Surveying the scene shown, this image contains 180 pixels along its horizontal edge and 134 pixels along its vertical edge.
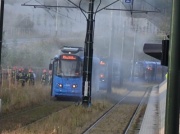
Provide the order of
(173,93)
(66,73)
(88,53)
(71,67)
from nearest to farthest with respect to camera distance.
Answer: (173,93)
(88,53)
(71,67)
(66,73)

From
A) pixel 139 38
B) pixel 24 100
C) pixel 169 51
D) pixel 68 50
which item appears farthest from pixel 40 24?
pixel 169 51

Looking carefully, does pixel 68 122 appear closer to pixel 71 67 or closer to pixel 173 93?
pixel 173 93

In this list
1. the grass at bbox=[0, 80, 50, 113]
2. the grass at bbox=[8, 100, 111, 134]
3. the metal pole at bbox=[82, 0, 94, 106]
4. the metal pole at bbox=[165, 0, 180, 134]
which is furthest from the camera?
the metal pole at bbox=[82, 0, 94, 106]

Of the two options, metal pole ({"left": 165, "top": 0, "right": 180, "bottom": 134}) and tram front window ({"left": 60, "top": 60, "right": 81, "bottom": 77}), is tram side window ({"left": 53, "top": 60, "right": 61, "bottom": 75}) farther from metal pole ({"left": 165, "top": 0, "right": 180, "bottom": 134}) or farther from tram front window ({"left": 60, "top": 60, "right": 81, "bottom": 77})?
metal pole ({"left": 165, "top": 0, "right": 180, "bottom": 134})

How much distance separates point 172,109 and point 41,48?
55982 mm

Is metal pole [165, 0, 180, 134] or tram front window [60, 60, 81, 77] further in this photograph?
tram front window [60, 60, 81, 77]

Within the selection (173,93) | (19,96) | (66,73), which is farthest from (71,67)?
(173,93)

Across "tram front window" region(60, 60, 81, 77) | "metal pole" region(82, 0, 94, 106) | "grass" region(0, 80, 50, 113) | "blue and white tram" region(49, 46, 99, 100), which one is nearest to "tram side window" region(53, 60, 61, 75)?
"blue and white tram" region(49, 46, 99, 100)

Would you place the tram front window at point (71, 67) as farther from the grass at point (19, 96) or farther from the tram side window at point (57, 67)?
the grass at point (19, 96)

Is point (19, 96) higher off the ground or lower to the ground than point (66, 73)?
lower

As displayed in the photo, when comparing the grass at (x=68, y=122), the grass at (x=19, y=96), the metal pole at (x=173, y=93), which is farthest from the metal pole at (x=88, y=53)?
the metal pole at (x=173, y=93)

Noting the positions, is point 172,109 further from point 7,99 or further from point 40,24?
point 40,24

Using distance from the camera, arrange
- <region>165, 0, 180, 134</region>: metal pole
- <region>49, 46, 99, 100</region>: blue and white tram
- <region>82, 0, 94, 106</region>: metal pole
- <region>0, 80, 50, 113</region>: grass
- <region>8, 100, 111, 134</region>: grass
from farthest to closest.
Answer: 1. <region>49, 46, 99, 100</region>: blue and white tram
2. <region>82, 0, 94, 106</region>: metal pole
3. <region>0, 80, 50, 113</region>: grass
4. <region>8, 100, 111, 134</region>: grass
5. <region>165, 0, 180, 134</region>: metal pole

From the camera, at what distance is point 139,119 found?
19.1 meters
